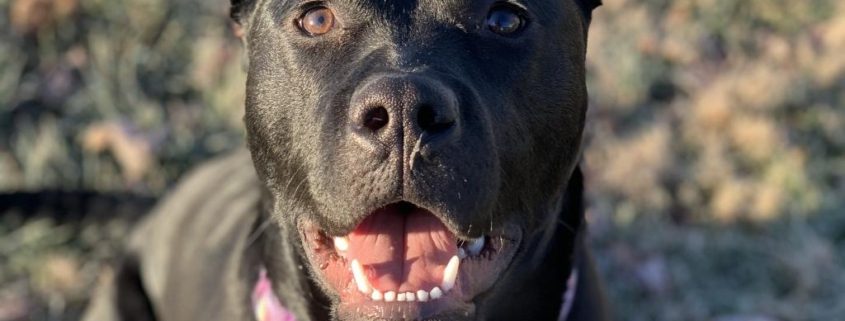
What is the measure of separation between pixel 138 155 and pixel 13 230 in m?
0.60

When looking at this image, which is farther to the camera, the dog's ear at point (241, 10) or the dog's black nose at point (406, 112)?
the dog's ear at point (241, 10)

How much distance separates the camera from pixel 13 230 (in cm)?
398

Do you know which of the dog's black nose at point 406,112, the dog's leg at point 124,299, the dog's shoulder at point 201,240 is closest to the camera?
the dog's black nose at point 406,112

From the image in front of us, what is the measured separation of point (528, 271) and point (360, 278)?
0.53 m

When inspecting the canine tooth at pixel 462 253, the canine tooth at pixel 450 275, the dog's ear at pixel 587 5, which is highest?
the dog's ear at pixel 587 5

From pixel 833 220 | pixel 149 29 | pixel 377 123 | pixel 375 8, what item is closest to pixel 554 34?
pixel 375 8

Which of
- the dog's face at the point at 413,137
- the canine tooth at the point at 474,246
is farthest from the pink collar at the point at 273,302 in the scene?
the canine tooth at the point at 474,246

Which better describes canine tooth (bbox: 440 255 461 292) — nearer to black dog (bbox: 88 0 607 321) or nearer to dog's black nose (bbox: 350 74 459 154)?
black dog (bbox: 88 0 607 321)

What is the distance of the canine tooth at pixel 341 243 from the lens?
7.26ft

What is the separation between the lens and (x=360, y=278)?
7.09 feet

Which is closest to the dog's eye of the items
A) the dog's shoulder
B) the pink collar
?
the pink collar

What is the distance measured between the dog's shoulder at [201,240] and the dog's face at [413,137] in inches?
24.0

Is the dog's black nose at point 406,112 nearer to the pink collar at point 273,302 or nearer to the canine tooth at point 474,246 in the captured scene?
the canine tooth at point 474,246

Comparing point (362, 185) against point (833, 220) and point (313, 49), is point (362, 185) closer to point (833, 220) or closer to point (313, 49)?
point (313, 49)
